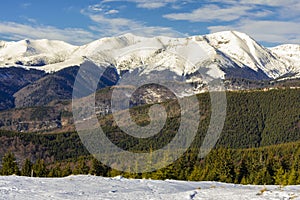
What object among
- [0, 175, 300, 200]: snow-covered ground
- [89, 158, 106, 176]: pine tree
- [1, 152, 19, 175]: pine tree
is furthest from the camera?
[89, 158, 106, 176]: pine tree

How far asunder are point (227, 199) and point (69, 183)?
849cm

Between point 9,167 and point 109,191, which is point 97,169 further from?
point 109,191

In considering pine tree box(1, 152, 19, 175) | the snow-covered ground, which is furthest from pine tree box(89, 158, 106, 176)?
the snow-covered ground

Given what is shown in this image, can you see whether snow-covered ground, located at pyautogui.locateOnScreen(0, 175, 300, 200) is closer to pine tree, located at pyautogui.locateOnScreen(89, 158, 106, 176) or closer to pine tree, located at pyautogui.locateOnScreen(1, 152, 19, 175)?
pine tree, located at pyautogui.locateOnScreen(1, 152, 19, 175)

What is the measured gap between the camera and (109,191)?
19000 mm

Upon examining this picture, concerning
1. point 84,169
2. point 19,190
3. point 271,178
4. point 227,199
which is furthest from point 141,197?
point 84,169

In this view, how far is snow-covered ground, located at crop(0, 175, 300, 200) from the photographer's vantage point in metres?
17.4

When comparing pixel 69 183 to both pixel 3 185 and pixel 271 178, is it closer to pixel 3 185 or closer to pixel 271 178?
pixel 3 185

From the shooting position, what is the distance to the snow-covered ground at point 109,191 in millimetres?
17406

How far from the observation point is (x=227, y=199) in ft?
57.0

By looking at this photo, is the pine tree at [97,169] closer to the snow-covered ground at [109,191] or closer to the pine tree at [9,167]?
the pine tree at [9,167]

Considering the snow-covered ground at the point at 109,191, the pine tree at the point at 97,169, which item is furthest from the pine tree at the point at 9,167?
the snow-covered ground at the point at 109,191

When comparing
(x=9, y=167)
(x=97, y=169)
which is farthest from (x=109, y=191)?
(x=97, y=169)

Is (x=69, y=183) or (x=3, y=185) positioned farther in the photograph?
(x=69, y=183)
